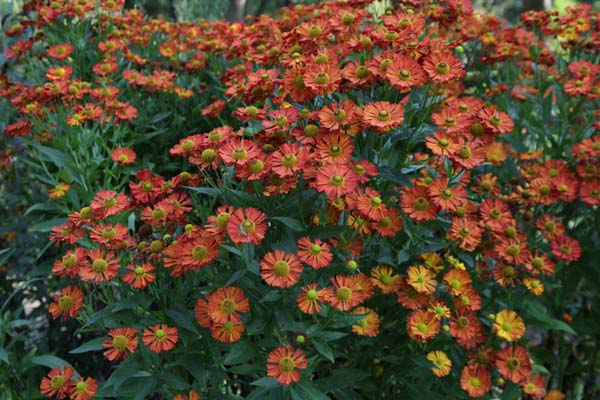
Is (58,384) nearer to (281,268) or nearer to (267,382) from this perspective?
(267,382)

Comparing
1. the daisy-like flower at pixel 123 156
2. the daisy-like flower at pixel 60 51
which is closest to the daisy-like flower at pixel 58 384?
the daisy-like flower at pixel 123 156

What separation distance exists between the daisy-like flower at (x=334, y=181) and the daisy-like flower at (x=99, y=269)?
57 centimetres

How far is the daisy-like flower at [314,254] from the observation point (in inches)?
59.5

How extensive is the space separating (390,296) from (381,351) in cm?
18

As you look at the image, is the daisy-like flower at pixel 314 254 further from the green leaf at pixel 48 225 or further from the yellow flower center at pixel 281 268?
the green leaf at pixel 48 225

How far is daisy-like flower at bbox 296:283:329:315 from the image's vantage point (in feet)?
4.86

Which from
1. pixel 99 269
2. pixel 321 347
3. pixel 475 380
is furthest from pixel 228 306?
pixel 475 380

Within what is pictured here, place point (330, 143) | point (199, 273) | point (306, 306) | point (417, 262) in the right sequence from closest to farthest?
1. point (306, 306)
2. point (330, 143)
3. point (199, 273)
4. point (417, 262)

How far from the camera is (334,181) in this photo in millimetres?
1490

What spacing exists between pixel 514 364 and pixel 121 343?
3.84 feet

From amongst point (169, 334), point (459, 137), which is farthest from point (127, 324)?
point (459, 137)

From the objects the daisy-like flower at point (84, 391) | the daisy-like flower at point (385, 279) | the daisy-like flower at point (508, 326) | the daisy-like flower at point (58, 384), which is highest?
the daisy-like flower at point (385, 279)

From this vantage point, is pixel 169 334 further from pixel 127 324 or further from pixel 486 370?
pixel 486 370

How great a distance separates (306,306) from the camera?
4.88ft
